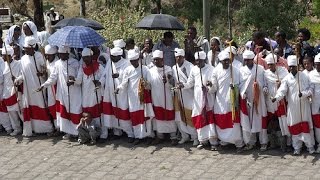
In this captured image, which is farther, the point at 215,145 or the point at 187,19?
the point at 187,19

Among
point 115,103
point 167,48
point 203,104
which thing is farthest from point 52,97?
point 203,104

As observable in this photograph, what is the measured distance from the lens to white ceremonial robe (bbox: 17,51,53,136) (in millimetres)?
11211

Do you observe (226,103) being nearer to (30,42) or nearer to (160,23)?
(160,23)

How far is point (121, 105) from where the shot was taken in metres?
10.8

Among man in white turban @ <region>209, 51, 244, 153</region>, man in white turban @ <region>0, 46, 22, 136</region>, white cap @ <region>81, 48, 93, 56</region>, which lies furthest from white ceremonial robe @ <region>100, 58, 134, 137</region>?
man in white turban @ <region>0, 46, 22, 136</region>

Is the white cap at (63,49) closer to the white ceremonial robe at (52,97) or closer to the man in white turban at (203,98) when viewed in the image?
the white ceremonial robe at (52,97)

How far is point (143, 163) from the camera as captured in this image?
9.97 metres

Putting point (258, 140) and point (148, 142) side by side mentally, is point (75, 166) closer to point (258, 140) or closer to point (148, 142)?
point (148, 142)

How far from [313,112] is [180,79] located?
2160 millimetres

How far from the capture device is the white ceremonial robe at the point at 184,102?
10.4 meters

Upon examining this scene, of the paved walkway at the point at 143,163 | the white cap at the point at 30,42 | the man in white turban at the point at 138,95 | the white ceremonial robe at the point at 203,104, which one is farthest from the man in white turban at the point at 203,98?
the white cap at the point at 30,42

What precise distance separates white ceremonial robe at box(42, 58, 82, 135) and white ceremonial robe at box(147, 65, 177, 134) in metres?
1.31

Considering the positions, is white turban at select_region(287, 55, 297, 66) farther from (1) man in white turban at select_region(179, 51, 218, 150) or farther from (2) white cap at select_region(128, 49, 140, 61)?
(2) white cap at select_region(128, 49, 140, 61)

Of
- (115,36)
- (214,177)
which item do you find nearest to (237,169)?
(214,177)
